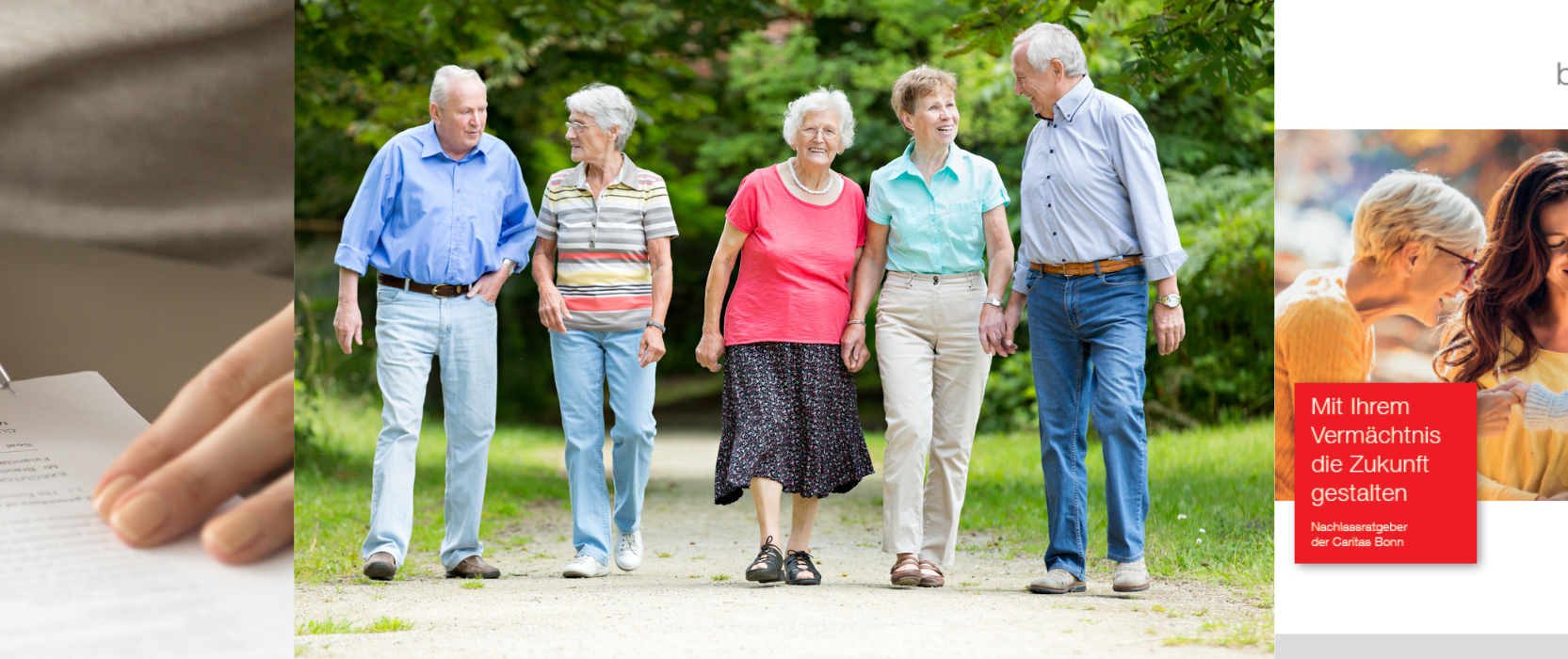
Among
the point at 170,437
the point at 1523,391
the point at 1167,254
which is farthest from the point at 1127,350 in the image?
the point at 170,437

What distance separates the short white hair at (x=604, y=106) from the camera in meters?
4.67

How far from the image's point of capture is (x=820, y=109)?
4.36 metres

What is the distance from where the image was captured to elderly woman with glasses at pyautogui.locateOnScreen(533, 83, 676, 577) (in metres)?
4.67

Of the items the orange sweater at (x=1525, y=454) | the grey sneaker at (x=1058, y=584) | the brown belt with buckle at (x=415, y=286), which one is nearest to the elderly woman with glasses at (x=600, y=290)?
the brown belt with buckle at (x=415, y=286)

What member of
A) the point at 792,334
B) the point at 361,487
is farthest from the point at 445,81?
the point at 361,487

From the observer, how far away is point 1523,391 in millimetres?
3738

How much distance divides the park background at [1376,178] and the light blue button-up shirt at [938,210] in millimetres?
1004

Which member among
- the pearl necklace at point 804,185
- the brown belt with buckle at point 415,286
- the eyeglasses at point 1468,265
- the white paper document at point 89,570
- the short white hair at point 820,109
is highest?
the short white hair at point 820,109

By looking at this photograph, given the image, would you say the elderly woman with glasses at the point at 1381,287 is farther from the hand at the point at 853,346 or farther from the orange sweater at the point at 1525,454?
the hand at the point at 853,346

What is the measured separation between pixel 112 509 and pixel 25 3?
109 centimetres

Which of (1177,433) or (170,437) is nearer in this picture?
(170,437)

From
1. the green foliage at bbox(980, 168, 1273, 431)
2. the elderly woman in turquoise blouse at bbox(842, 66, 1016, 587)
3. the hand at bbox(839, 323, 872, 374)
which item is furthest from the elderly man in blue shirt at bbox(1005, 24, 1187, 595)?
the green foliage at bbox(980, 168, 1273, 431)

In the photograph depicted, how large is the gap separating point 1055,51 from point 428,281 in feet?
7.71

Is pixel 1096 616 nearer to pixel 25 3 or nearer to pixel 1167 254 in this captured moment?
pixel 1167 254
